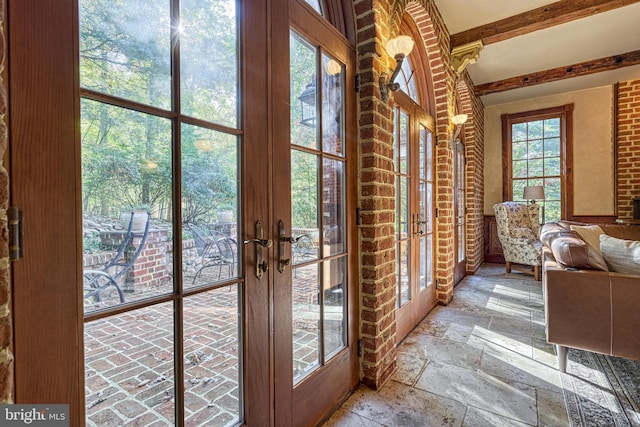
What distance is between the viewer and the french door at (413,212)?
2426 mm

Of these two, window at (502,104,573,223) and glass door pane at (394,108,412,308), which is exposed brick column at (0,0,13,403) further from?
window at (502,104,573,223)

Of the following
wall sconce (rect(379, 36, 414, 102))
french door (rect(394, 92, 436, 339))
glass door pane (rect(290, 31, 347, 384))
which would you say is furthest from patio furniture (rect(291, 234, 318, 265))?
french door (rect(394, 92, 436, 339))

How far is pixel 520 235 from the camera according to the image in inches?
180

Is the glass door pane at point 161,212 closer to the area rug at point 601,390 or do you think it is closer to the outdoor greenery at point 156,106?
the outdoor greenery at point 156,106

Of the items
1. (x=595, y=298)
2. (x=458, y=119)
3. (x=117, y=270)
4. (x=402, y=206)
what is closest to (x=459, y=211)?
(x=458, y=119)

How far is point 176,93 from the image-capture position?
921 millimetres

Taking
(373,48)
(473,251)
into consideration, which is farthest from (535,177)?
(373,48)

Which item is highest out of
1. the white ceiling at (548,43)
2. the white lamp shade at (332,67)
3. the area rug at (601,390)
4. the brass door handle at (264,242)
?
the white ceiling at (548,43)

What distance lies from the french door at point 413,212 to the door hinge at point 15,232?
2.14 meters

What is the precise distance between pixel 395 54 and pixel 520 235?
403 cm

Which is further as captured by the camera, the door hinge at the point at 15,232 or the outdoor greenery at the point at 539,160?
the outdoor greenery at the point at 539,160

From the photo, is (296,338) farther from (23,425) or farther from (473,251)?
(473,251)

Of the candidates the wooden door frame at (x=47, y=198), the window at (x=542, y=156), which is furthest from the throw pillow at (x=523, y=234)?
the wooden door frame at (x=47, y=198)

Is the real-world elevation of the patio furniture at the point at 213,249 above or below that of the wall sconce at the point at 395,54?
below
